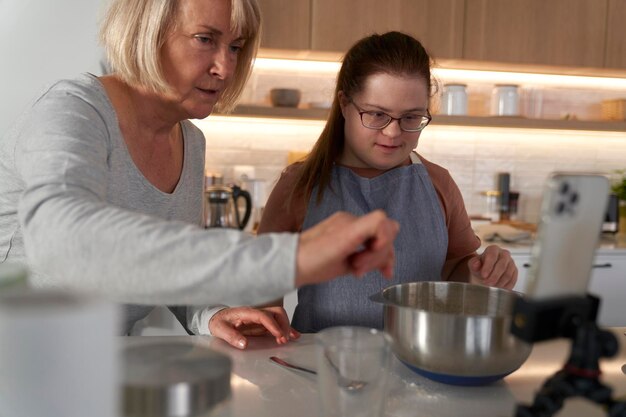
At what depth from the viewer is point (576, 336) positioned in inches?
23.8

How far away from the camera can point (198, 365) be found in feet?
1.75

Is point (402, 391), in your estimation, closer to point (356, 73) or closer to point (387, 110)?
point (387, 110)

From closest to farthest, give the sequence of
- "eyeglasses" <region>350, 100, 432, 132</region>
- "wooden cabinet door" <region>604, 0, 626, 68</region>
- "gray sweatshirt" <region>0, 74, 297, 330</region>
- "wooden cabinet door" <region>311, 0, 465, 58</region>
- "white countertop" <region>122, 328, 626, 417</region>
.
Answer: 1. "gray sweatshirt" <region>0, 74, 297, 330</region>
2. "white countertop" <region>122, 328, 626, 417</region>
3. "eyeglasses" <region>350, 100, 432, 132</region>
4. "wooden cabinet door" <region>311, 0, 465, 58</region>
5. "wooden cabinet door" <region>604, 0, 626, 68</region>

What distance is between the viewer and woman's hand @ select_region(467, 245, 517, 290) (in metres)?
1.26

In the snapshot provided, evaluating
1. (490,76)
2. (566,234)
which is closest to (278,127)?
(490,76)

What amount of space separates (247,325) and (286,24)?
6.43 ft

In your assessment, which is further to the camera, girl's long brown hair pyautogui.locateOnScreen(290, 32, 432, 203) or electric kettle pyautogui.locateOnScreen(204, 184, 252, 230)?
electric kettle pyautogui.locateOnScreen(204, 184, 252, 230)

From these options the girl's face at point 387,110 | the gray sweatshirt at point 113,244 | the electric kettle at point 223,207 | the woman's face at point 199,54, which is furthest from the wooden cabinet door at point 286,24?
the gray sweatshirt at point 113,244

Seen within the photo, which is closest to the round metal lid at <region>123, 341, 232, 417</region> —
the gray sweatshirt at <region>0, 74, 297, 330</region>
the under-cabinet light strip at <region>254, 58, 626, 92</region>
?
the gray sweatshirt at <region>0, 74, 297, 330</region>

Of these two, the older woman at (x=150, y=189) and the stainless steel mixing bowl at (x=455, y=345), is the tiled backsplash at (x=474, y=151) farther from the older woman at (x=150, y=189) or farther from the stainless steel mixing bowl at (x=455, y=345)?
the stainless steel mixing bowl at (x=455, y=345)

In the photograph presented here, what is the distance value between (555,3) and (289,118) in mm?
1417

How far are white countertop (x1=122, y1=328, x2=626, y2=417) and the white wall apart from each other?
63.7 inches

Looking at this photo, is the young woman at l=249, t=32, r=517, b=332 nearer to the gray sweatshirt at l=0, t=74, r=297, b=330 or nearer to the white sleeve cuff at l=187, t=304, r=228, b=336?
the white sleeve cuff at l=187, t=304, r=228, b=336

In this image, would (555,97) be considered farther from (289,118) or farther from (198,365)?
(198,365)
